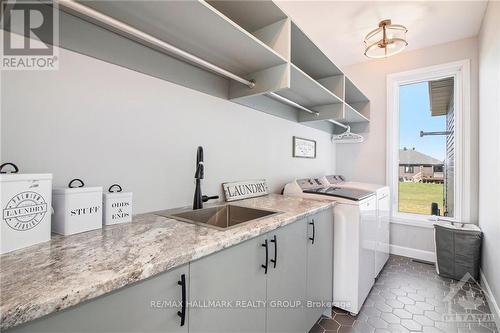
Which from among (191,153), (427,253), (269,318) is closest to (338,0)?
(191,153)

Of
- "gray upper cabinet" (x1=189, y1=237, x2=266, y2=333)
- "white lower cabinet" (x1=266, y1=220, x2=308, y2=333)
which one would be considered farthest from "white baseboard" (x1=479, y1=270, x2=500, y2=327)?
"gray upper cabinet" (x1=189, y1=237, x2=266, y2=333)

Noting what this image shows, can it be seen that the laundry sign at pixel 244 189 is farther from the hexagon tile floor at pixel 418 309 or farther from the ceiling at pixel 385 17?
the ceiling at pixel 385 17

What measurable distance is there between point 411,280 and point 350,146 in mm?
Result: 1977

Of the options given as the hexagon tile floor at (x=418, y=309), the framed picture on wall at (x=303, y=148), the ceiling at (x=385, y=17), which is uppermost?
the ceiling at (x=385, y=17)

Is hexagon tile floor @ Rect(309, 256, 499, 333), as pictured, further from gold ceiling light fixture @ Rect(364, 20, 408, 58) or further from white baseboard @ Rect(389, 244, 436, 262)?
gold ceiling light fixture @ Rect(364, 20, 408, 58)

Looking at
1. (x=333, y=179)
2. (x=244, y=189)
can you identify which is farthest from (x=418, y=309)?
(x=244, y=189)

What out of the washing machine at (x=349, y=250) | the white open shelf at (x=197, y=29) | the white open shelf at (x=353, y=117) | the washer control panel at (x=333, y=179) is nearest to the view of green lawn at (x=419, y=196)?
the washer control panel at (x=333, y=179)

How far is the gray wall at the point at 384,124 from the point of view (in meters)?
2.73

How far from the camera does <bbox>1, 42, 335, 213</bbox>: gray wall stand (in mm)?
960

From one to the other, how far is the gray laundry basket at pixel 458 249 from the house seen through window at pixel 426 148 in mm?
563

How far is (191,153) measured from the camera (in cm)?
161

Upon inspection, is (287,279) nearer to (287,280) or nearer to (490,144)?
(287,280)

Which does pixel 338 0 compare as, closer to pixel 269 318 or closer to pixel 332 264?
pixel 332 264

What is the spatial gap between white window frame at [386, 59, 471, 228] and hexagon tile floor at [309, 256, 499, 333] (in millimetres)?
827
